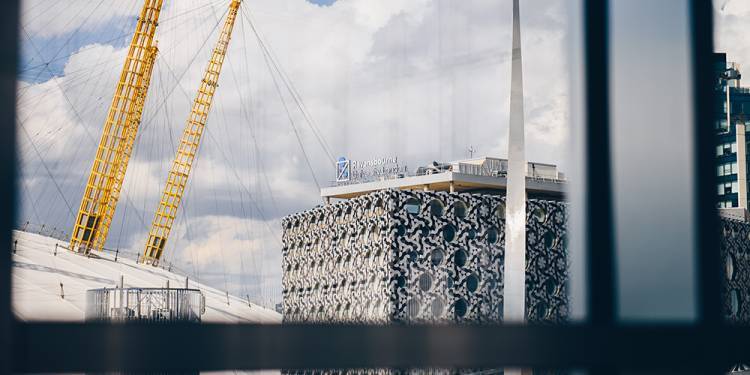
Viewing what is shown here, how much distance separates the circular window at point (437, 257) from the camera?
38.1 meters

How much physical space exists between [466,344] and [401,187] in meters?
43.2

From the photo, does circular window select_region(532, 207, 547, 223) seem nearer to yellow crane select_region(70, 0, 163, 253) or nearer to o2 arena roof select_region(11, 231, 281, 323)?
o2 arena roof select_region(11, 231, 281, 323)

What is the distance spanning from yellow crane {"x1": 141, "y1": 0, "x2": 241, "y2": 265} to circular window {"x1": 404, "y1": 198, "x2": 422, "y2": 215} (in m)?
20.8

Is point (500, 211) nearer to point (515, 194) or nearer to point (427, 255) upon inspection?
point (427, 255)

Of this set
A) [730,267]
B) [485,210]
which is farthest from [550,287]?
[730,267]

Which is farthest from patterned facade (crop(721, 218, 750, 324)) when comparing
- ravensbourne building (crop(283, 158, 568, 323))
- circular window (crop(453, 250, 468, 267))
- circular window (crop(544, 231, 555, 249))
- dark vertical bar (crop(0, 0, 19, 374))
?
dark vertical bar (crop(0, 0, 19, 374))

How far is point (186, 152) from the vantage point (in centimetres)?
5525

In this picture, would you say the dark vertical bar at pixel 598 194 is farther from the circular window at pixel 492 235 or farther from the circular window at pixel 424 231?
the circular window at pixel 492 235

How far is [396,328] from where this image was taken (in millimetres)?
2406

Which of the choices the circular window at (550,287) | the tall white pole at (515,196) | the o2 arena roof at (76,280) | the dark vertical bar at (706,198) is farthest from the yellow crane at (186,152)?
the dark vertical bar at (706,198)

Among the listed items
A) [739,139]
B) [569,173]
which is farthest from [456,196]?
[739,139]

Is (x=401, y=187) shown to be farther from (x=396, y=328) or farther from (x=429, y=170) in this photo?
(x=396, y=328)

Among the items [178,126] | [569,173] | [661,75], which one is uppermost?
[178,126]

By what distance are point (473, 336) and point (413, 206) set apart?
35985 millimetres
